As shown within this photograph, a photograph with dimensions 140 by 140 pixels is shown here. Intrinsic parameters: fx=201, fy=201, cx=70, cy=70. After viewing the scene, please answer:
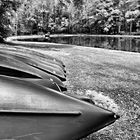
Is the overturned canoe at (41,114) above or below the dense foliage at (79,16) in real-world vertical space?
below

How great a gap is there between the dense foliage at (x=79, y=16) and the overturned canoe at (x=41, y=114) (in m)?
42.3

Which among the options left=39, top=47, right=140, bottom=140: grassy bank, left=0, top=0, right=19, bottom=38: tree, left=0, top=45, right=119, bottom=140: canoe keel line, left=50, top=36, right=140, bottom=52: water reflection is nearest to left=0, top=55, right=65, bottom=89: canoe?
left=0, top=45, right=119, bottom=140: canoe keel line

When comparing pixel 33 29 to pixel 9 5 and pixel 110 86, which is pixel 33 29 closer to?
pixel 9 5

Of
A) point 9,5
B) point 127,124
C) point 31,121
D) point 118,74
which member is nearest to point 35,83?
point 31,121

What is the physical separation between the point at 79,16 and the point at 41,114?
47821mm

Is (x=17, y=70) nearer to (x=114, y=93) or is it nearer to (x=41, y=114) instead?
(x=41, y=114)

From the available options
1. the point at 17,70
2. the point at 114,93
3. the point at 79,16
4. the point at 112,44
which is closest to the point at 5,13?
the point at 114,93

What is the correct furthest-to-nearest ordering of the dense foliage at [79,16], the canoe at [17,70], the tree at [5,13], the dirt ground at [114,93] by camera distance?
the dense foliage at [79,16] < the tree at [5,13] < the dirt ground at [114,93] < the canoe at [17,70]

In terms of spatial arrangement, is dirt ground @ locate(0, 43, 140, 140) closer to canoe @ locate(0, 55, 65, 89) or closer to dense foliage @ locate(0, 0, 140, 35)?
canoe @ locate(0, 55, 65, 89)

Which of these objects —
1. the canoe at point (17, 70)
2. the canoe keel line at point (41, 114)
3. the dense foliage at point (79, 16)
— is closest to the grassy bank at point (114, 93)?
the canoe keel line at point (41, 114)

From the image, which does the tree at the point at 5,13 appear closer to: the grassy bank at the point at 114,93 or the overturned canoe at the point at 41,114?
the grassy bank at the point at 114,93

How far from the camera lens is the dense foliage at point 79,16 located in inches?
1726

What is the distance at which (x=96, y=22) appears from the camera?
46344mm

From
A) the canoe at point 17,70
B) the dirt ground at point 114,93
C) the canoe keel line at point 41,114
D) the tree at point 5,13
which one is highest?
the tree at point 5,13
